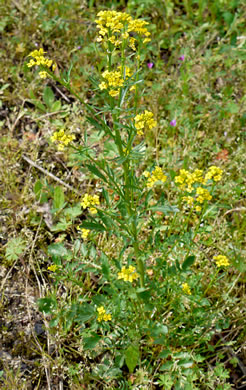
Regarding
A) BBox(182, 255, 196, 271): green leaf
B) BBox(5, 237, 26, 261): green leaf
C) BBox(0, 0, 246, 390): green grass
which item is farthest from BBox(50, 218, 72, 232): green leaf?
BBox(182, 255, 196, 271): green leaf

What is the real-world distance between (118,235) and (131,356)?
2.24ft

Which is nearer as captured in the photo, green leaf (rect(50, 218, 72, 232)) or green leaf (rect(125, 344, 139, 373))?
green leaf (rect(125, 344, 139, 373))

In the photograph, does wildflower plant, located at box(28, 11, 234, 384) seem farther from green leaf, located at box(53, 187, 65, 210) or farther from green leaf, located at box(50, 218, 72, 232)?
green leaf, located at box(53, 187, 65, 210)

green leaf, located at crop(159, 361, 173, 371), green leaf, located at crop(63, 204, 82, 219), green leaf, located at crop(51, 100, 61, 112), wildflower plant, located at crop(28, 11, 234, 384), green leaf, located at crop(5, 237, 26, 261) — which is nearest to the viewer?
wildflower plant, located at crop(28, 11, 234, 384)

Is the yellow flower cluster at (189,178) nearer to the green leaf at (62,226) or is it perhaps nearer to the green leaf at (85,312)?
the green leaf at (85,312)

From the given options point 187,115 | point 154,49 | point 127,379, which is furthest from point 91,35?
point 127,379

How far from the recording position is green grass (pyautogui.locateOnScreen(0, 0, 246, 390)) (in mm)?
2006

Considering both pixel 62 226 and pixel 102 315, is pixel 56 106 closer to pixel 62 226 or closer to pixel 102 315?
pixel 62 226

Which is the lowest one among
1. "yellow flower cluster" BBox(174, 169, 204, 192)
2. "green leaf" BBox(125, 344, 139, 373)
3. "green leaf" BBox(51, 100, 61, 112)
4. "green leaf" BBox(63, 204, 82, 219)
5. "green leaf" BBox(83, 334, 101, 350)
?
"green leaf" BBox(125, 344, 139, 373)

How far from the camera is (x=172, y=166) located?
110 inches

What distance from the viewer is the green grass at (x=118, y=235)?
79.0 inches

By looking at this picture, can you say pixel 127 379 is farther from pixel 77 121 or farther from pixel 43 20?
pixel 43 20

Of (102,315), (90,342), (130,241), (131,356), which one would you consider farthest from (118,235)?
(131,356)

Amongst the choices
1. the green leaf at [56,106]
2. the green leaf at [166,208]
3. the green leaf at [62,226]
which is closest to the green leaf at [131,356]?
the green leaf at [166,208]
